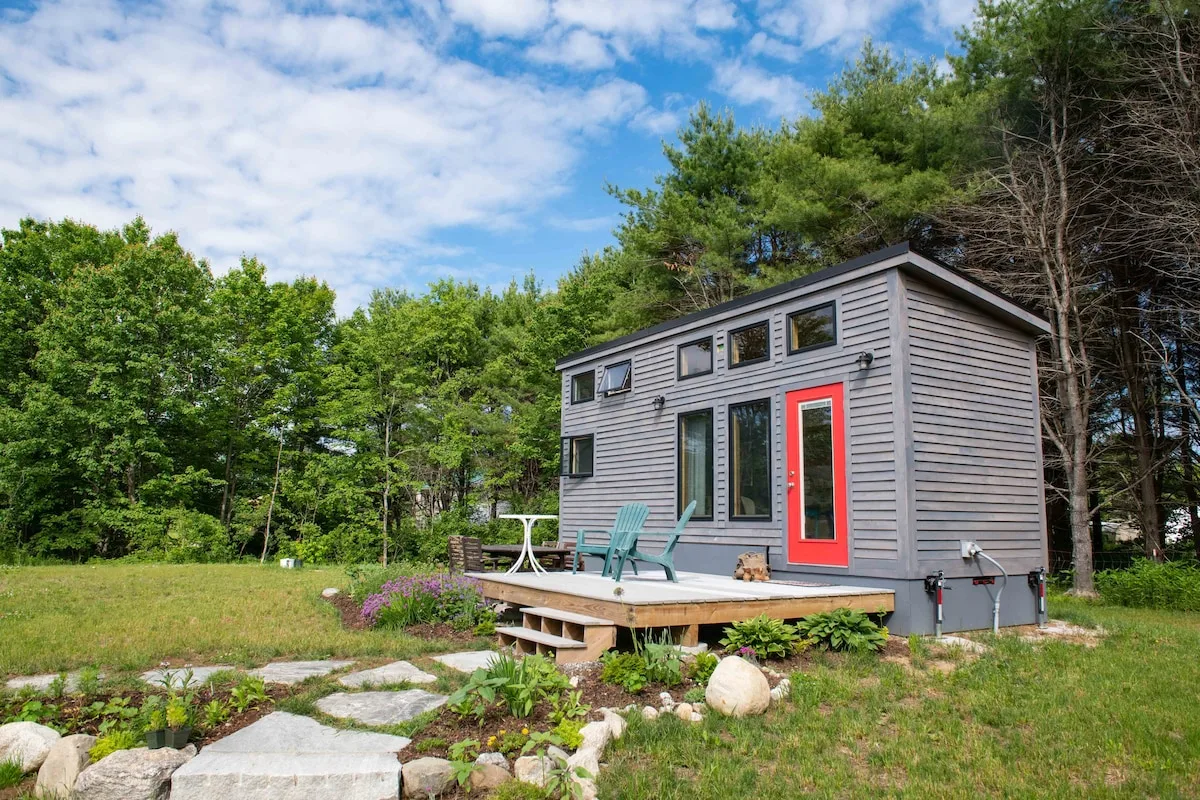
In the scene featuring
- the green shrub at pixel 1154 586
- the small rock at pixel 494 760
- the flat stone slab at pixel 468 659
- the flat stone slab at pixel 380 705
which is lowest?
the green shrub at pixel 1154 586

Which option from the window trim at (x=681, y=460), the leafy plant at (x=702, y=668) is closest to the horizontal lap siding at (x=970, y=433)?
the window trim at (x=681, y=460)

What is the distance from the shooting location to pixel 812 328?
7.70 meters

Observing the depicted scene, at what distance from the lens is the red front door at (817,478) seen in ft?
23.3

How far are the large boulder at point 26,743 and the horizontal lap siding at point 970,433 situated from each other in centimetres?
603

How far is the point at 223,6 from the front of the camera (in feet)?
29.0

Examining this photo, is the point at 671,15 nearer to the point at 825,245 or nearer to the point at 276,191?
the point at 825,245

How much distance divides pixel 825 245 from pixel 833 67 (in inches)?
163

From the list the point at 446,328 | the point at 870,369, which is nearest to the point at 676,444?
the point at 870,369

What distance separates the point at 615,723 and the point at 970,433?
16.7 ft

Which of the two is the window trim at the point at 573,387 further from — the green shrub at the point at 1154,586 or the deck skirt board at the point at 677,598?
the green shrub at the point at 1154,586

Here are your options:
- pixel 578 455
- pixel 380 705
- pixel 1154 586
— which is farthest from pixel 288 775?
pixel 1154 586

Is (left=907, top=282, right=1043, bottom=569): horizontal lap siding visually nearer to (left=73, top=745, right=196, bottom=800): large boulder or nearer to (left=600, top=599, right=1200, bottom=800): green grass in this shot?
(left=600, top=599, right=1200, bottom=800): green grass

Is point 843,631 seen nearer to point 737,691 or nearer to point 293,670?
point 737,691

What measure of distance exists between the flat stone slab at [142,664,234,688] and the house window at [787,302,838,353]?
19.1ft
